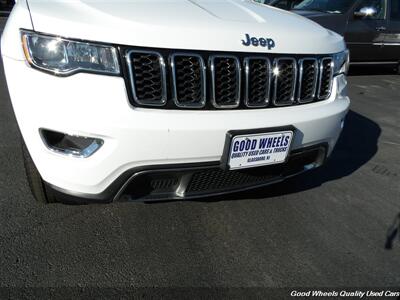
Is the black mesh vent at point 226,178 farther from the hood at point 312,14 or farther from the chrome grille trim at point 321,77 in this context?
the hood at point 312,14

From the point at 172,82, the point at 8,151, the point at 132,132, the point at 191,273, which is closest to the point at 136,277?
the point at 191,273

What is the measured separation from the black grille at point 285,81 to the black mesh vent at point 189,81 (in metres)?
0.50

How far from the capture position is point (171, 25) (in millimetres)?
1982

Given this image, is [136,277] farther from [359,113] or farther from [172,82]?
[359,113]

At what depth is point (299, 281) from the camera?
2.13 meters

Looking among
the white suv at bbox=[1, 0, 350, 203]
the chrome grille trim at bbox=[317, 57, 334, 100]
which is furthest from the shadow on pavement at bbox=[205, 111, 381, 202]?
the chrome grille trim at bbox=[317, 57, 334, 100]

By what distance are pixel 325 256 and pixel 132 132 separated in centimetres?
139

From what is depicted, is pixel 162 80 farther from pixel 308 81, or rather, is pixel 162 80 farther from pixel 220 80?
Answer: pixel 308 81

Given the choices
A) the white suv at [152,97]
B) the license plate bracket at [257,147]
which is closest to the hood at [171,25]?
the white suv at [152,97]

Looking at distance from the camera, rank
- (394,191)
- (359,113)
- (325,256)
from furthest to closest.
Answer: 1. (359,113)
2. (394,191)
3. (325,256)

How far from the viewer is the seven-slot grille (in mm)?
1953

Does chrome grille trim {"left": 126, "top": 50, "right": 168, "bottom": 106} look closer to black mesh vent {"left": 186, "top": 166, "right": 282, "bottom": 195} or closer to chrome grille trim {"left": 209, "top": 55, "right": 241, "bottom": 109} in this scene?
chrome grille trim {"left": 209, "top": 55, "right": 241, "bottom": 109}

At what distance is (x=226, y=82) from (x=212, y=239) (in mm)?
976

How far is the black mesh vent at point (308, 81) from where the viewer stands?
8.06ft
